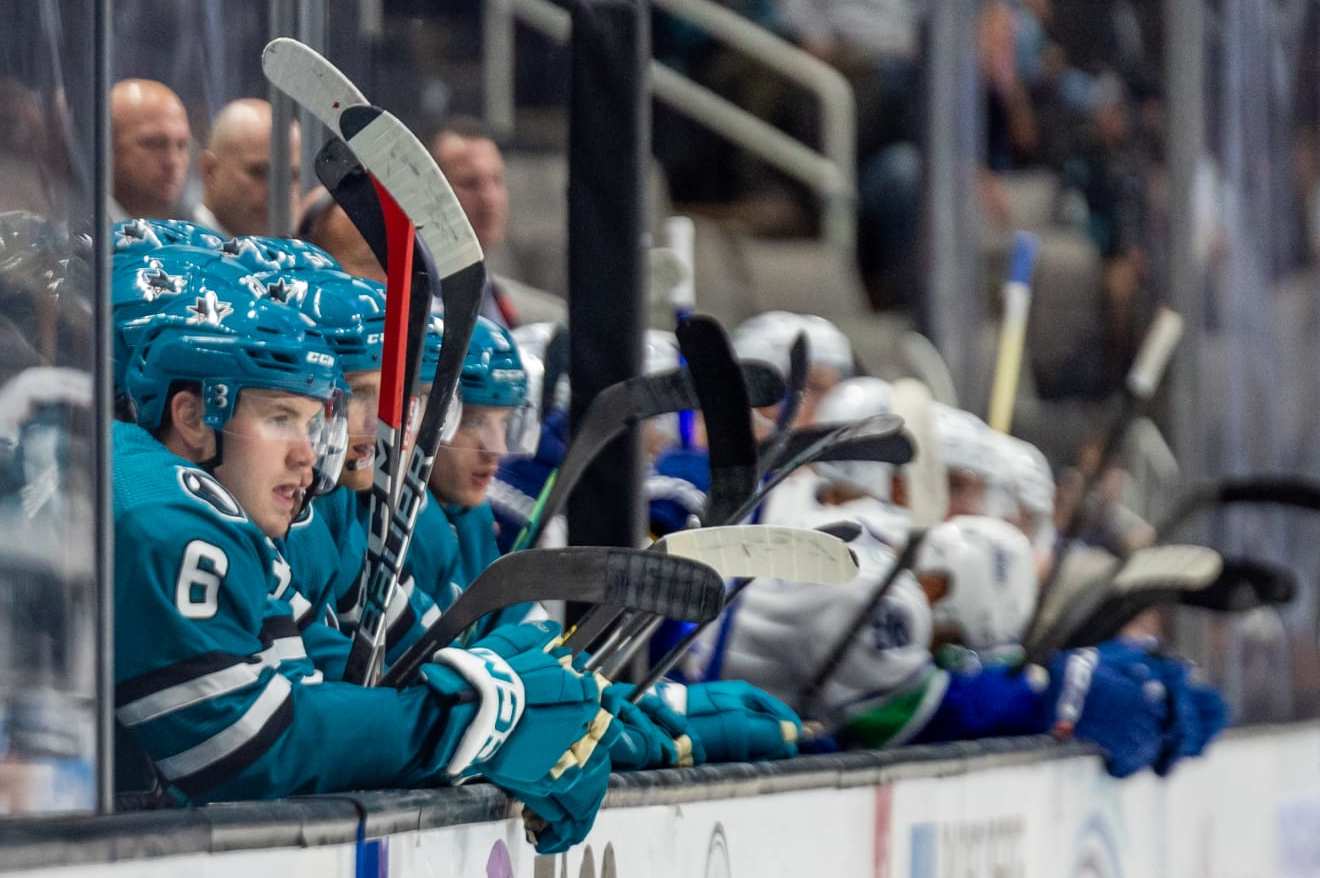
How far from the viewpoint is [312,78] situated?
241cm

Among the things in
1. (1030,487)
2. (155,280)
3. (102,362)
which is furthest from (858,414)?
(102,362)

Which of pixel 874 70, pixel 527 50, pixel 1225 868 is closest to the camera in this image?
pixel 527 50

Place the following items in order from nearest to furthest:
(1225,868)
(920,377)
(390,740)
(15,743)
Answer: (15,743) → (390,740) → (1225,868) → (920,377)

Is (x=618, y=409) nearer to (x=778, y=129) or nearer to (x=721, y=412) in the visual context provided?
(x=721, y=412)

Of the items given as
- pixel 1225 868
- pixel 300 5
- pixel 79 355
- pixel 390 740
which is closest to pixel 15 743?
pixel 79 355

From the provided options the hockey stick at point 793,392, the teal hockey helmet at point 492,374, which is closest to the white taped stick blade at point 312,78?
the teal hockey helmet at point 492,374

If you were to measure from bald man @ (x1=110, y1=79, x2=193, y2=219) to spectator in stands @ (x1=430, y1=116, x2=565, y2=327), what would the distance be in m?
0.46

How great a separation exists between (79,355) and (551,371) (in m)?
1.63

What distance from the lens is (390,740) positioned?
234 centimetres

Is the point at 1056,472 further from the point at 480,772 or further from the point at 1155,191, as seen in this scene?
the point at 480,772

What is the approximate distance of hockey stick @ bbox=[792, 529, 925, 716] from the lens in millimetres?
3654

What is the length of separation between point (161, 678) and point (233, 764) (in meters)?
0.10

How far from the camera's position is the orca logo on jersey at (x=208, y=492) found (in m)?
2.24

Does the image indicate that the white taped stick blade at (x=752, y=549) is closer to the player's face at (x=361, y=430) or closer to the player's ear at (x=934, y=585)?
the player's face at (x=361, y=430)
